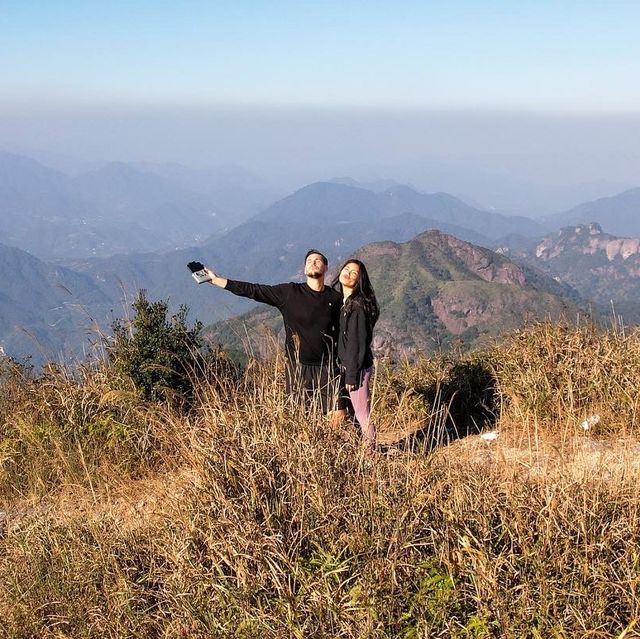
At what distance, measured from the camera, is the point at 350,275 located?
17.0ft

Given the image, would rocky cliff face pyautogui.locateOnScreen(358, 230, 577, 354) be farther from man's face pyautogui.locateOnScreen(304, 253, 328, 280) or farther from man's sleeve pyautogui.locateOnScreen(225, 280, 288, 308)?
man's face pyautogui.locateOnScreen(304, 253, 328, 280)

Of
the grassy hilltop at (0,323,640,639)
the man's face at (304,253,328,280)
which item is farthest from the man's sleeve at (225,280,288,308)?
the grassy hilltop at (0,323,640,639)

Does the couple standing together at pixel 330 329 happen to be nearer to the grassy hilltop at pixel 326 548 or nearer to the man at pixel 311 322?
the man at pixel 311 322

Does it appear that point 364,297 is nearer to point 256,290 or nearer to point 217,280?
point 256,290

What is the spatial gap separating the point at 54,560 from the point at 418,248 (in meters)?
179

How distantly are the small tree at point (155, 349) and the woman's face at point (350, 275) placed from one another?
1.82m

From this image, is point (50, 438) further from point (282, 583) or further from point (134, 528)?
point (282, 583)

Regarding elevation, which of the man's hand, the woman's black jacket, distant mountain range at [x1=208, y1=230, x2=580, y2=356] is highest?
the man's hand

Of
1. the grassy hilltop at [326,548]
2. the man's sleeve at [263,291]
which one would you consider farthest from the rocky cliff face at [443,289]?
the grassy hilltop at [326,548]

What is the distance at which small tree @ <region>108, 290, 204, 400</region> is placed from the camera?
6285mm

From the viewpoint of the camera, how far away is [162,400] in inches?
244

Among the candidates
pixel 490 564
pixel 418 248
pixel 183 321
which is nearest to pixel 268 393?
pixel 490 564

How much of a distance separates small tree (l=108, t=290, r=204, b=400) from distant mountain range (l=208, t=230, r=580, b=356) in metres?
99.8

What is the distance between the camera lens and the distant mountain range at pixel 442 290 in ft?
435
